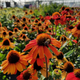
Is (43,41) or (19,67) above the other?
(43,41)

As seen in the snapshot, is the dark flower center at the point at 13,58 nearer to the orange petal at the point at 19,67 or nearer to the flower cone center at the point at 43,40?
the orange petal at the point at 19,67

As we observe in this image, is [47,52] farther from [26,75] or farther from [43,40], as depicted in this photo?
[26,75]

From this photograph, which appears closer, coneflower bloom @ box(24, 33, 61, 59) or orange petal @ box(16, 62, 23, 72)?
coneflower bloom @ box(24, 33, 61, 59)

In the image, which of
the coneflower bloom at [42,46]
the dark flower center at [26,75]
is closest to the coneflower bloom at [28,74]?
the dark flower center at [26,75]

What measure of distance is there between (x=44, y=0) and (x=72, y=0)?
2432 millimetres

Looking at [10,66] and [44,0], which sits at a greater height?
[44,0]

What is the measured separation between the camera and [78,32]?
0.77 m

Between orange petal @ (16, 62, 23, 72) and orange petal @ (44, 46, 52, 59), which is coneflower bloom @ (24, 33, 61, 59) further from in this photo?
orange petal @ (16, 62, 23, 72)

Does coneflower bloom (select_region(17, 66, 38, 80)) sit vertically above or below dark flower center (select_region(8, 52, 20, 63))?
below

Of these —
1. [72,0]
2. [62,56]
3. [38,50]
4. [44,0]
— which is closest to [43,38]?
[38,50]

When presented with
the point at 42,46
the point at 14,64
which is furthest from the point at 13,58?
the point at 42,46

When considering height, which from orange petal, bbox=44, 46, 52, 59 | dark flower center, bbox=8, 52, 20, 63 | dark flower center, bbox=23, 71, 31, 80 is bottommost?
dark flower center, bbox=23, 71, 31, 80

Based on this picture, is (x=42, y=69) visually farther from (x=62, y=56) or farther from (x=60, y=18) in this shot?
(x=60, y=18)

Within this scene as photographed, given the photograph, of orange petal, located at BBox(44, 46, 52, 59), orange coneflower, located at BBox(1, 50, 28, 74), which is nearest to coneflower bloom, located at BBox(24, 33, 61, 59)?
orange petal, located at BBox(44, 46, 52, 59)
